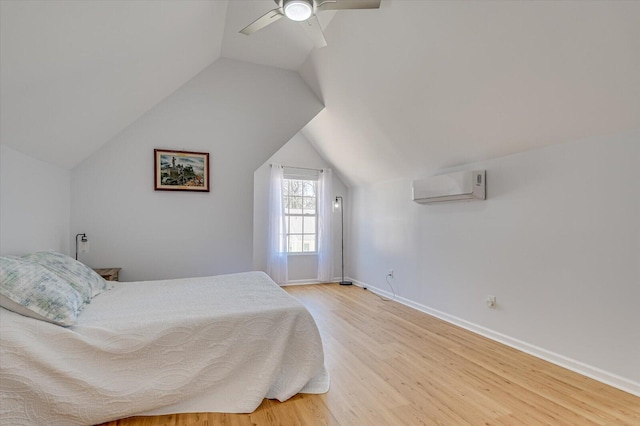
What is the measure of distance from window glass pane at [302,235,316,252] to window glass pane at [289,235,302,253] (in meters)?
0.08

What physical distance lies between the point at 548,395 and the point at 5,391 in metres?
3.08

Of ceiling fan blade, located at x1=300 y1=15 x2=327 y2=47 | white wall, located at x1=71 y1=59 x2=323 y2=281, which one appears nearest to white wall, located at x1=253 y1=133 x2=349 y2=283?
white wall, located at x1=71 y1=59 x2=323 y2=281

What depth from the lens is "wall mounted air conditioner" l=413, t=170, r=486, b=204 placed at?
318 centimetres

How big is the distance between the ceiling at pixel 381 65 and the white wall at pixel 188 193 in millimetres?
168

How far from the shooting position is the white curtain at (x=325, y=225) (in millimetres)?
5859

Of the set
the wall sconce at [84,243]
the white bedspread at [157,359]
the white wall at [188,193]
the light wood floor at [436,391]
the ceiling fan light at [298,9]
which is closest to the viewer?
the white bedspread at [157,359]

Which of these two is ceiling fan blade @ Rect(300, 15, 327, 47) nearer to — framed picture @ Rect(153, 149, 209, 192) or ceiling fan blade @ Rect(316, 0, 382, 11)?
ceiling fan blade @ Rect(316, 0, 382, 11)

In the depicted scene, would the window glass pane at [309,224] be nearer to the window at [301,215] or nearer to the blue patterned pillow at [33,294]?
the window at [301,215]

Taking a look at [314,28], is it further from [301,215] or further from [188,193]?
[301,215]

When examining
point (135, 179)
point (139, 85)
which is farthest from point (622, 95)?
point (135, 179)

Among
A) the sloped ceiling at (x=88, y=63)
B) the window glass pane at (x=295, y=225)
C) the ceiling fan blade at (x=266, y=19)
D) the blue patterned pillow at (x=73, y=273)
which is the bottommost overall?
the blue patterned pillow at (x=73, y=273)

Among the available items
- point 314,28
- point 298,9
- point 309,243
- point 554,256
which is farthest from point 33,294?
point 309,243

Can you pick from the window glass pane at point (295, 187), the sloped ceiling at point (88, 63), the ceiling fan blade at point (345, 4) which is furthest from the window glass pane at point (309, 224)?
the ceiling fan blade at point (345, 4)

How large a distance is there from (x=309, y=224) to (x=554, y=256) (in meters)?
4.03
